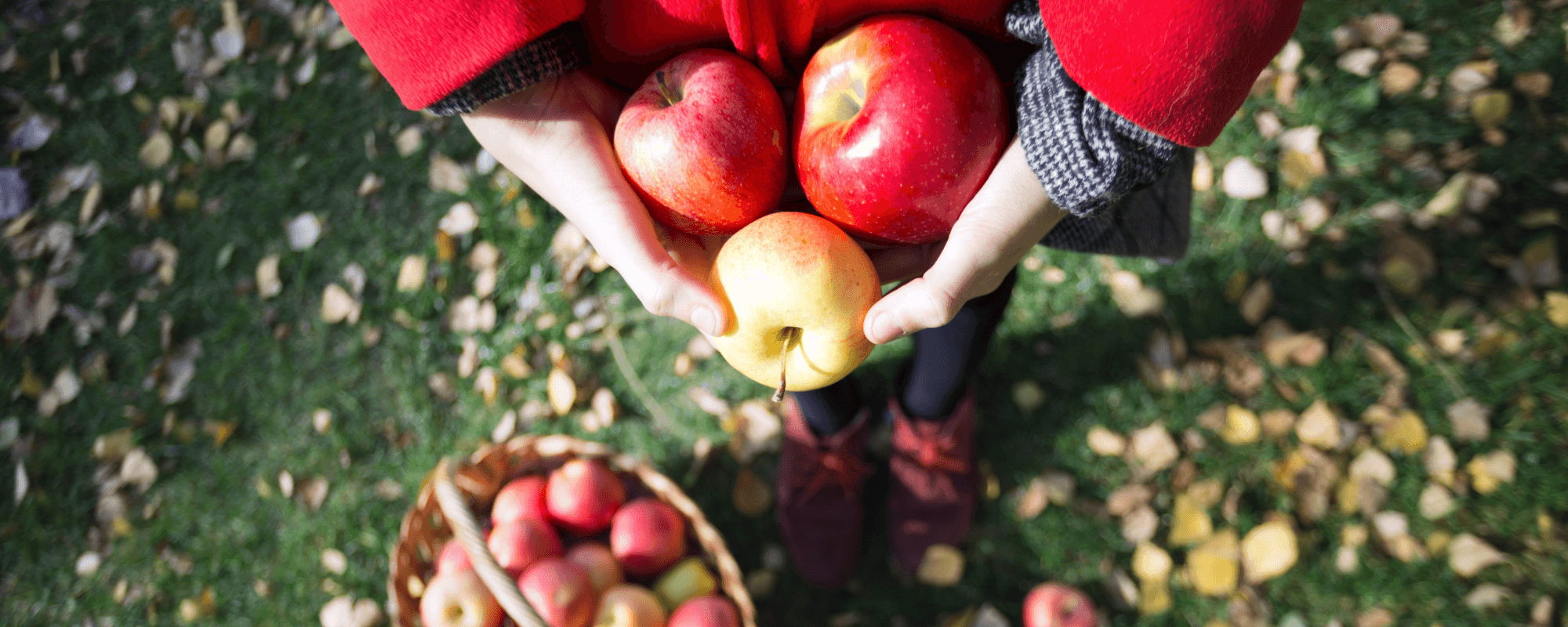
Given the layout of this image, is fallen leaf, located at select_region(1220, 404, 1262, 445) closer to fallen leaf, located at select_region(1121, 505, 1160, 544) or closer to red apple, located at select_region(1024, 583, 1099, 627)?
fallen leaf, located at select_region(1121, 505, 1160, 544)

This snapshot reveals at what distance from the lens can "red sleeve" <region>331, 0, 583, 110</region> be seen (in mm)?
998

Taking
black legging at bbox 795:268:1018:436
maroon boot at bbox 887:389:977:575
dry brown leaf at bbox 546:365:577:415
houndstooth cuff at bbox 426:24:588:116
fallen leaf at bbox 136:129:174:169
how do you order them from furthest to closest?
fallen leaf at bbox 136:129:174:169 < dry brown leaf at bbox 546:365:577:415 < maroon boot at bbox 887:389:977:575 < black legging at bbox 795:268:1018:436 < houndstooth cuff at bbox 426:24:588:116

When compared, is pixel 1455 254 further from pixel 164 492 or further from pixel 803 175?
pixel 164 492

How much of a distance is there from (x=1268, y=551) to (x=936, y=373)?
3.42 feet

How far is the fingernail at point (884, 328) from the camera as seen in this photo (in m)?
1.15

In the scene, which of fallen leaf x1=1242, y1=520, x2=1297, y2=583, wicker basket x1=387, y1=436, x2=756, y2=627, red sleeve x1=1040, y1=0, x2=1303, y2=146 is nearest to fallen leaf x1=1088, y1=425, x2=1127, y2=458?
fallen leaf x1=1242, y1=520, x2=1297, y2=583

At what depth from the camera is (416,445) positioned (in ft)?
8.32

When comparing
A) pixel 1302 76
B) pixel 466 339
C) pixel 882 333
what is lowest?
pixel 466 339

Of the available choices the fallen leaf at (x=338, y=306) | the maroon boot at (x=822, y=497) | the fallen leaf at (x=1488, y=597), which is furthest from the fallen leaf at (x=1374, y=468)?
the fallen leaf at (x=338, y=306)

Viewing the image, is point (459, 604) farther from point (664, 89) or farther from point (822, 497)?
point (664, 89)

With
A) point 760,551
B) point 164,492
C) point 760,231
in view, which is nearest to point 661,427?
point 760,551

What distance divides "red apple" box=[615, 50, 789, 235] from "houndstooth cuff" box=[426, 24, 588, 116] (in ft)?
0.43

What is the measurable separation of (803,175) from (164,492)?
2.66 meters

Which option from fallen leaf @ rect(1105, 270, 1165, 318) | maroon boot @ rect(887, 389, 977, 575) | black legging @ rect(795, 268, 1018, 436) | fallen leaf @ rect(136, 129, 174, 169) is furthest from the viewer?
fallen leaf @ rect(136, 129, 174, 169)
